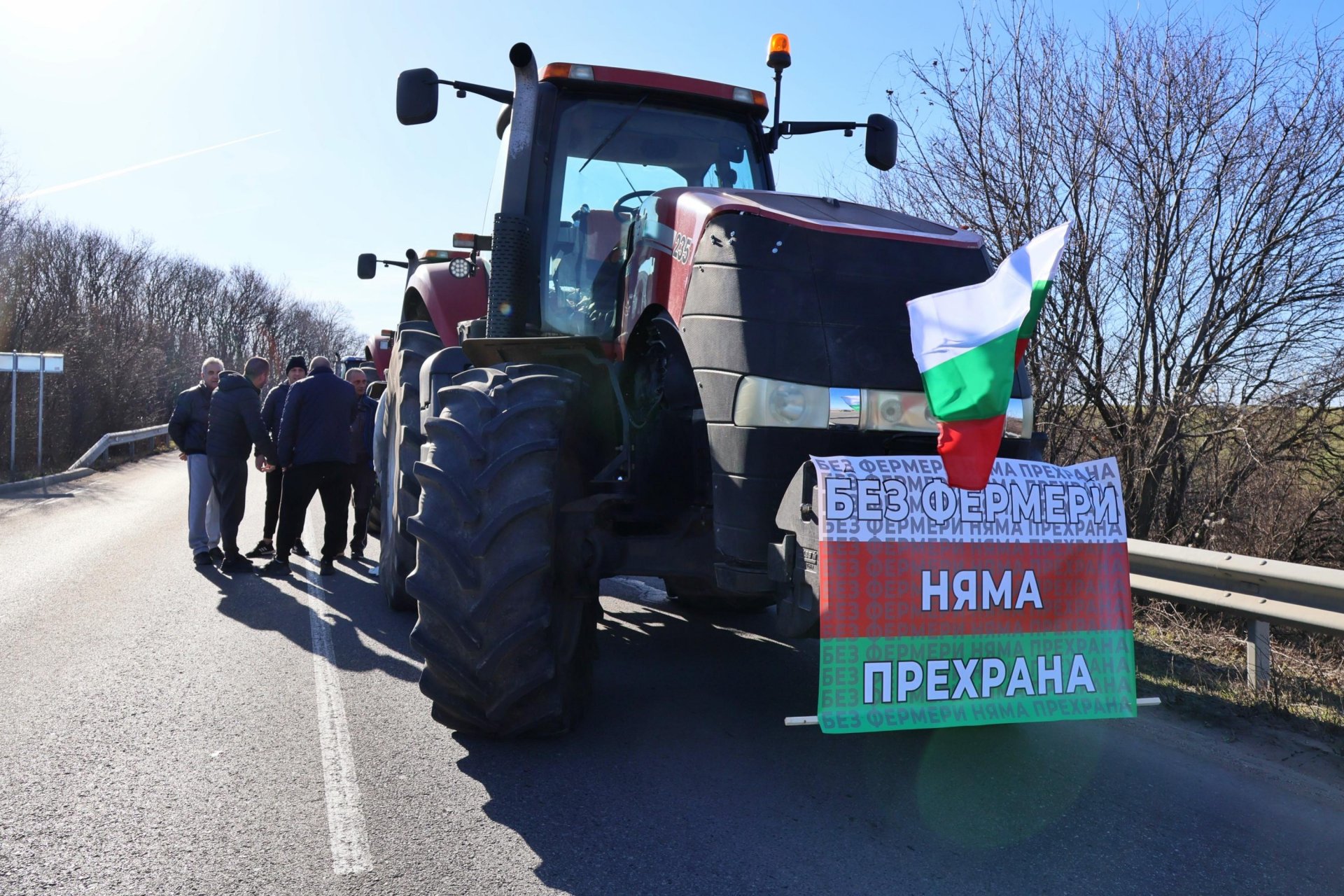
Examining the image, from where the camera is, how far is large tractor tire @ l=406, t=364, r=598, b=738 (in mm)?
3826

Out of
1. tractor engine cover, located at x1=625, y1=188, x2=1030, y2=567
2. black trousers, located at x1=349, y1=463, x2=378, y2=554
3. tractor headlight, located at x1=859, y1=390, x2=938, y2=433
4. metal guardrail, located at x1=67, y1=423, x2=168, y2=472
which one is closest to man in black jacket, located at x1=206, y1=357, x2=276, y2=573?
black trousers, located at x1=349, y1=463, x2=378, y2=554

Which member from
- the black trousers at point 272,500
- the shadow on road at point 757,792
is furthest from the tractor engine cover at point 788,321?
the black trousers at point 272,500

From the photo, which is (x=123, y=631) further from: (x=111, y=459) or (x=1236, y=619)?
(x=111, y=459)

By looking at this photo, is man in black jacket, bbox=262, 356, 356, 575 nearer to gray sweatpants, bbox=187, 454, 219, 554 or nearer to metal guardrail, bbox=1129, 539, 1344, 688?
gray sweatpants, bbox=187, 454, 219, 554

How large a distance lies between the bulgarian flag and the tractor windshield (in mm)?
2266

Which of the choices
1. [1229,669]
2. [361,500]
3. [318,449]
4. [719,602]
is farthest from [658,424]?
[361,500]

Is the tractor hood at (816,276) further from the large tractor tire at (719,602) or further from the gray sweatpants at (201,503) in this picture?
the gray sweatpants at (201,503)

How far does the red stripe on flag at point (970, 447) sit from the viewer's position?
324 centimetres

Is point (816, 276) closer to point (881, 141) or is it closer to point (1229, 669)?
point (881, 141)

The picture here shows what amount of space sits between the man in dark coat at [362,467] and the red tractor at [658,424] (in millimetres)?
4747

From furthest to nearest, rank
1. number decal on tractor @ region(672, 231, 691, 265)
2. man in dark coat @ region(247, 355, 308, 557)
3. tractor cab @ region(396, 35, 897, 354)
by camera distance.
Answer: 1. man in dark coat @ region(247, 355, 308, 557)
2. tractor cab @ region(396, 35, 897, 354)
3. number decal on tractor @ region(672, 231, 691, 265)

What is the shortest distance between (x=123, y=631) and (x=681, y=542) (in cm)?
404

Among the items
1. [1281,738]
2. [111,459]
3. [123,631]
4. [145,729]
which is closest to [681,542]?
[145,729]

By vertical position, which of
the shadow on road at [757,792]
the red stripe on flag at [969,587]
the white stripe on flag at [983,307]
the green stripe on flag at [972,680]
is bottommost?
the shadow on road at [757,792]
